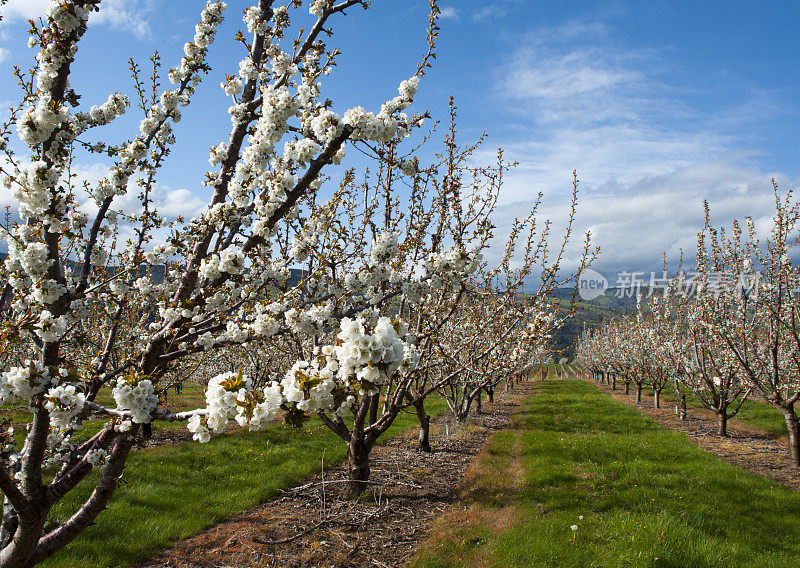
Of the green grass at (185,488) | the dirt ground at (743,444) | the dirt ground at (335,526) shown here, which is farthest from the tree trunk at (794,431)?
the green grass at (185,488)

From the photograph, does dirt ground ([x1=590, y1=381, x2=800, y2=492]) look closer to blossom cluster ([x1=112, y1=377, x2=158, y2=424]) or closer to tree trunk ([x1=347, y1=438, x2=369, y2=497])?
tree trunk ([x1=347, y1=438, x2=369, y2=497])

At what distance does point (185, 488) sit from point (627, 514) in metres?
9.25

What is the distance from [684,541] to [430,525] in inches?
166

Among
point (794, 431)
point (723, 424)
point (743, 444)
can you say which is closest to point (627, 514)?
point (794, 431)

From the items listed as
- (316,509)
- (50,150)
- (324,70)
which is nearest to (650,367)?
(316,509)

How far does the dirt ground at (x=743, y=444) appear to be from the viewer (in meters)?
12.3

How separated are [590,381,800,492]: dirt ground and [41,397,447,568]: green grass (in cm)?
1168

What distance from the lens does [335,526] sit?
7.75 metres

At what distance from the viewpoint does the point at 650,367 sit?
27719mm

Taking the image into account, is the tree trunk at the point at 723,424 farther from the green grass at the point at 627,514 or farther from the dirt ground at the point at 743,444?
the green grass at the point at 627,514

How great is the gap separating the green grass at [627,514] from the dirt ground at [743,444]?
1.47 m

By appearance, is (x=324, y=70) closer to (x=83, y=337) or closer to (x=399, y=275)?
(x=399, y=275)

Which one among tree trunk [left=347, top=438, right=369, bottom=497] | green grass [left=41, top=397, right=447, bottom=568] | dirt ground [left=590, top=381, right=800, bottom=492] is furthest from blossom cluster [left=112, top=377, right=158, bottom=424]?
dirt ground [left=590, top=381, right=800, bottom=492]

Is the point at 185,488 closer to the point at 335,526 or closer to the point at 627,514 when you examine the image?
the point at 335,526
